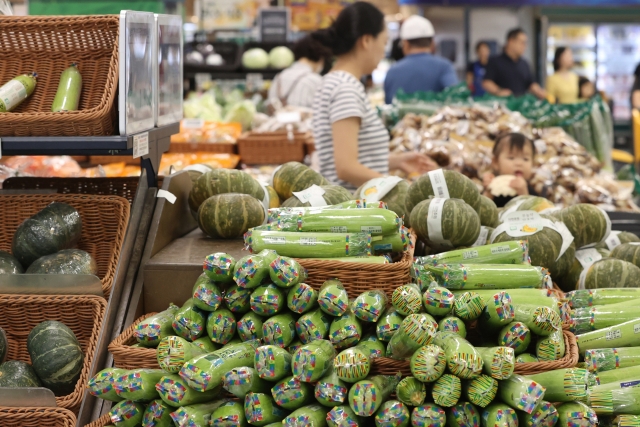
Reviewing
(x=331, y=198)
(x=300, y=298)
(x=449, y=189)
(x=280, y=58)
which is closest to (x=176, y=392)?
(x=300, y=298)

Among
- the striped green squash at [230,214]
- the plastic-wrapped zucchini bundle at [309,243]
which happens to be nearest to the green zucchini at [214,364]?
the plastic-wrapped zucchini bundle at [309,243]

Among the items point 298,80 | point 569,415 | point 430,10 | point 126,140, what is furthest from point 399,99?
point 430,10

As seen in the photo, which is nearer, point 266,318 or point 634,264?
point 266,318

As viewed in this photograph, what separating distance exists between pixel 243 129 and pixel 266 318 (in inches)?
209

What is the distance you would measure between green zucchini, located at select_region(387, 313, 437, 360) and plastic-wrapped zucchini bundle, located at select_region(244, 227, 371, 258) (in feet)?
1.10

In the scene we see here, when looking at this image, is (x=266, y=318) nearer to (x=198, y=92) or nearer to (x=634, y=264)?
(x=634, y=264)

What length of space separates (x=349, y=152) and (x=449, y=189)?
122cm

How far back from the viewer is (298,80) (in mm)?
7219

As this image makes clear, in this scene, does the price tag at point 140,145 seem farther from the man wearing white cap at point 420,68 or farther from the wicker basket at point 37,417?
the man wearing white cap at point 420,68

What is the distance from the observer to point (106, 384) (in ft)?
6.10

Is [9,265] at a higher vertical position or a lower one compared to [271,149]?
lower

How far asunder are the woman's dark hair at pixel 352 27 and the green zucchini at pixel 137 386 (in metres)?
2.46

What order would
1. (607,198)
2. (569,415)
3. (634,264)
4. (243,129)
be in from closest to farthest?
(569,415) → (634,264) → (607,198) → (243,129)

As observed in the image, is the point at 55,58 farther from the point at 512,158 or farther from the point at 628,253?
the point at 512,158
